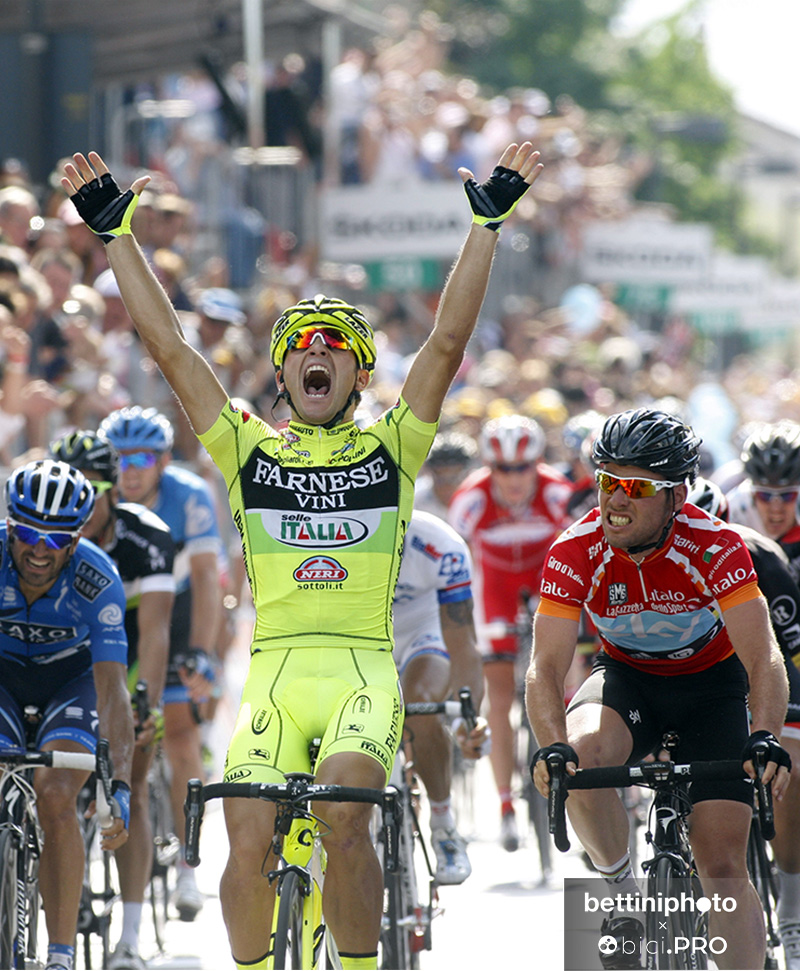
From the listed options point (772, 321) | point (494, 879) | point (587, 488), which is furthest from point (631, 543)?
point (772, 321)

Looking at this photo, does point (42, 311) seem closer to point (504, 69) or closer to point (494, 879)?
point (494, 879)

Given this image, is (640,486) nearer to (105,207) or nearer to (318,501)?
(318,501)

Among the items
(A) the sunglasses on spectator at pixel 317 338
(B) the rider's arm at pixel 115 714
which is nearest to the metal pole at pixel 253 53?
(B) the rider's arm at pixel 115 714

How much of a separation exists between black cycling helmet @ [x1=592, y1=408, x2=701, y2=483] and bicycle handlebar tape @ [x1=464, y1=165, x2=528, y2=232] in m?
0.75

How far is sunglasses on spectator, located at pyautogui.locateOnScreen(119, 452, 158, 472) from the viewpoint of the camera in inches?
336

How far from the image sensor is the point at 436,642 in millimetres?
7883

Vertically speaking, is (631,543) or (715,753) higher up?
(631,543)

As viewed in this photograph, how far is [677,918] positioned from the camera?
5191 mm

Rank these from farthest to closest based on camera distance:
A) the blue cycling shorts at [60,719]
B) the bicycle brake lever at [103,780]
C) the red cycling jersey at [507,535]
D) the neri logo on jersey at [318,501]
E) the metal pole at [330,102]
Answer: the metal pole at [330,102] → the red cycling jersey at [507,535] → the blue cycling shorts at [60,719] → the bicycle brake lever at [103,780] → the neri logo on jersey at [318,501]

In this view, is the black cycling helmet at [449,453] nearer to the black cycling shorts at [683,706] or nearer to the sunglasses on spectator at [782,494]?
the sunglasses on spectator at [782,494]

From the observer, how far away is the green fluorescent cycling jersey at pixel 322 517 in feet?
17.8

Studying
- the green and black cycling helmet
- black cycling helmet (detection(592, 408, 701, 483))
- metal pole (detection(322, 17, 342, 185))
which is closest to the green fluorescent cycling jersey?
the green and black cycling helmet

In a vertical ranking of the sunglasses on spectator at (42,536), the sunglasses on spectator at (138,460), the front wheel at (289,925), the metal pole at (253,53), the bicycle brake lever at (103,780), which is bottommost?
the front wheel at (289,925)

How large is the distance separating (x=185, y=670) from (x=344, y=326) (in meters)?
3.04
